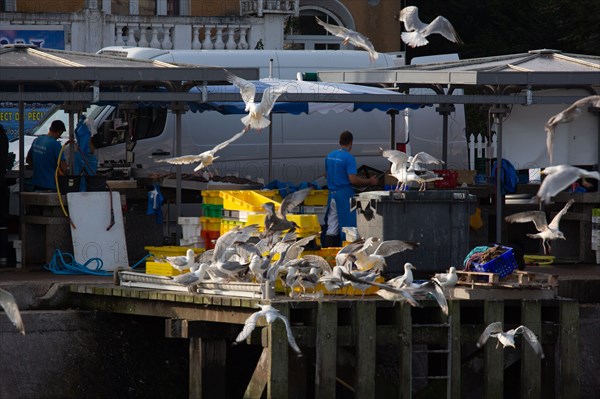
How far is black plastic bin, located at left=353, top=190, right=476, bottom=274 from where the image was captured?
16609 mm

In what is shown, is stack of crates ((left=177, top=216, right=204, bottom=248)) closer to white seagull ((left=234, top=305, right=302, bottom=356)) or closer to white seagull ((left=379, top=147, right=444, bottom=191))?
white seagull ((left=379, top=147, right=444, bottom=191))

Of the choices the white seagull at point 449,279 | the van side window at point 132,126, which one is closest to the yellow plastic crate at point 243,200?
the white seagull at point 449,279

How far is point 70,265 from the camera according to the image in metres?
17.9

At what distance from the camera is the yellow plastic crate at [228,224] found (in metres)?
17.4

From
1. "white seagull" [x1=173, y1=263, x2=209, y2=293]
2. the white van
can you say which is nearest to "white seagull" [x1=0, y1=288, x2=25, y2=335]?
"white seagull" [x1=173, y1=263, x2=209, y2=293]

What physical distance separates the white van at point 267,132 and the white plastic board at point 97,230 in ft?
12.9

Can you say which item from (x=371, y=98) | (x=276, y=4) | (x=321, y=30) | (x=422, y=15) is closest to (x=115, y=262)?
(x=371, y=98)

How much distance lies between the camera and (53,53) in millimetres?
18953

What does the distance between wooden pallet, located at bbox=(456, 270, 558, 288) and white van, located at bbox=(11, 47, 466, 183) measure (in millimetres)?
7014

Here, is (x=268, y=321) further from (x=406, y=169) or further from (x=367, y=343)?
(x=406, y=169)

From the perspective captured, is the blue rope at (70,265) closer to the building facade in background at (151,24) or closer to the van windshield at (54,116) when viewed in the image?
the van windshield at (54,116)

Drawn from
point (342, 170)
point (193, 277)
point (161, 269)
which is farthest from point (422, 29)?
point (193, 277)

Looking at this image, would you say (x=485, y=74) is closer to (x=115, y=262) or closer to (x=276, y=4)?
(x=115, y=262)

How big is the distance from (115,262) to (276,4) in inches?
516
